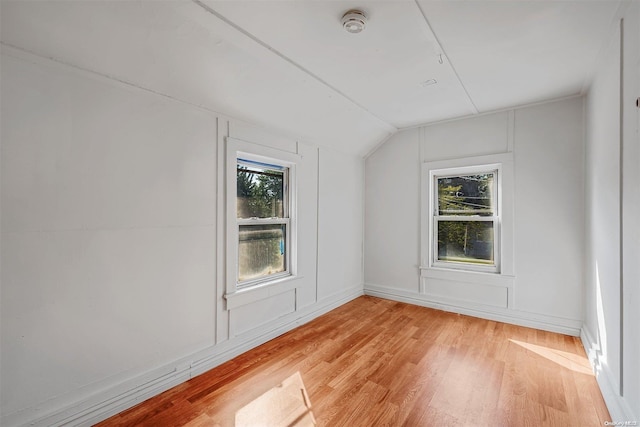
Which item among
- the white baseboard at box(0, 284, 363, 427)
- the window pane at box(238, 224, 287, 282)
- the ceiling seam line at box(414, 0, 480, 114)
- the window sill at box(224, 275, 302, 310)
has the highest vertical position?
the ceiling seam line at box(414, 0, 480, 114)

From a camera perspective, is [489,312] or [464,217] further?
[464,217]

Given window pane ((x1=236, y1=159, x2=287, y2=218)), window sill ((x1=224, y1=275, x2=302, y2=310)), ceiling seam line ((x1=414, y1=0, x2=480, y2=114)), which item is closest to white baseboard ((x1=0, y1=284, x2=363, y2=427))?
window sill ((x1=224, y1=275, x2=302, y2=310))

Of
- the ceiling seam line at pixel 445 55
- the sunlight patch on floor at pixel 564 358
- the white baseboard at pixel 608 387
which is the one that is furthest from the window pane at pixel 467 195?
the white baseboard at pixel 608 387

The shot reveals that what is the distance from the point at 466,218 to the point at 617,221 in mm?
1938

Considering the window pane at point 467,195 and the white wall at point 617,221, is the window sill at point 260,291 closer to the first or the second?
the window pane at point 467,195

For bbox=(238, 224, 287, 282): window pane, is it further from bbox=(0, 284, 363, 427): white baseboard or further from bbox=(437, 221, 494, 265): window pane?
bbox=(437, 221, 494, 265): window pane

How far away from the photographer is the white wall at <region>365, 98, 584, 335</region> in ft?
10.2

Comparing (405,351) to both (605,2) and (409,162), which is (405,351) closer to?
(409,162)

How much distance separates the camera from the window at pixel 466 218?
144 inches

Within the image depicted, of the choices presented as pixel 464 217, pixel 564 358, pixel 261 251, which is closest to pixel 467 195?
pixel 464 217

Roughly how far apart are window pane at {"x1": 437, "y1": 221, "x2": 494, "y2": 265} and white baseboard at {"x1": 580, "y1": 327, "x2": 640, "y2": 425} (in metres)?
1.25

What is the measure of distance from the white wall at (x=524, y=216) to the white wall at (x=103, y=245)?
7.89 feet

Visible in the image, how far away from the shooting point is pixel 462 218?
3.82 metres

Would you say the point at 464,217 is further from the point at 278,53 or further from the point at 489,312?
the point at 278,53
